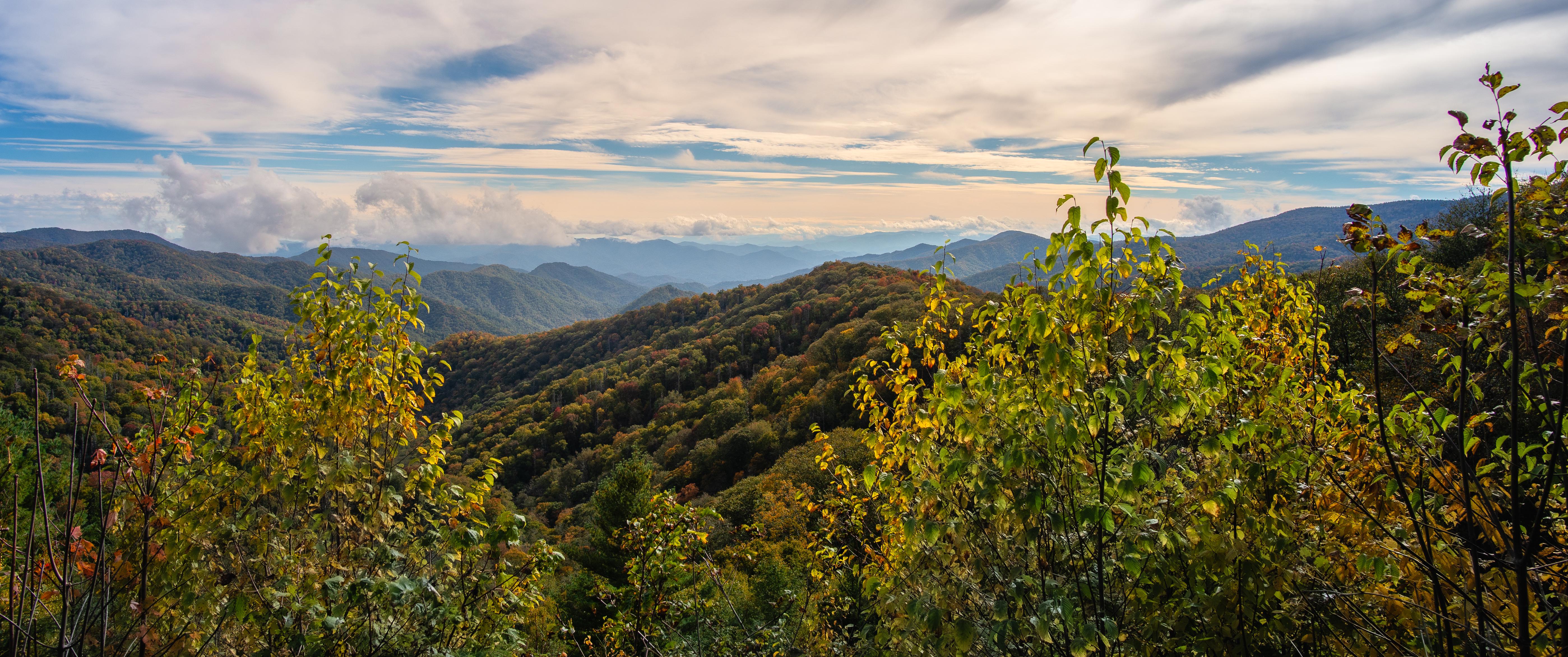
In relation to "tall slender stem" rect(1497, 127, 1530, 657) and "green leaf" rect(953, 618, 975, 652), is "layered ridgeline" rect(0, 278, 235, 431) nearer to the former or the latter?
"green leaf" rect(953, 618, 975, 652)

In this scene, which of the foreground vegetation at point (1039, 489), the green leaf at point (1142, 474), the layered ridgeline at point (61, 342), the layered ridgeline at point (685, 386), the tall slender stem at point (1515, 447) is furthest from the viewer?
the layered ridgeline at point (685, 386)

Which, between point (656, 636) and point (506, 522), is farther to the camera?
point (656, 636)

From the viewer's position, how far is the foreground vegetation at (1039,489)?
3.02 meters

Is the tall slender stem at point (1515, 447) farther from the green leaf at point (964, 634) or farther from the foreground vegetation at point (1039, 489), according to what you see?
the green leaf at point (964, 634)

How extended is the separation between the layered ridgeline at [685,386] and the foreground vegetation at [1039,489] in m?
17.1

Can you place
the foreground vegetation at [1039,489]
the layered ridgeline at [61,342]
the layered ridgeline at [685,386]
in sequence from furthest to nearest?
the layered ridgeline at [685,386] < the layered ridgeline at [61,342] < the foreground vegetation at [1039,489]

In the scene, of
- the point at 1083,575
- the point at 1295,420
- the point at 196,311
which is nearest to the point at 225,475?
the point at 1083,575

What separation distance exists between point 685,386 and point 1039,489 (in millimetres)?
79546

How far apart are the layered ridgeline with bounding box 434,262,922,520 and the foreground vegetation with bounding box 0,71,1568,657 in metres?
17.1

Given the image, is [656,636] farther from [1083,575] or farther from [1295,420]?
[1295,420]

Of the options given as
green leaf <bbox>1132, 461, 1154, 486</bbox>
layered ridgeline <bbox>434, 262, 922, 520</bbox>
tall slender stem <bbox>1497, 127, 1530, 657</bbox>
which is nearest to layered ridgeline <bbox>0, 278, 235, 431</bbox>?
layered ridgeline <bbox>434, 262, 922, 520</bbox>

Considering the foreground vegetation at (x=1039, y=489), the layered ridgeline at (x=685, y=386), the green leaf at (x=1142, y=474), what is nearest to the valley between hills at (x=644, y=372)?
the layered ridgeline at (x=685, y=386)

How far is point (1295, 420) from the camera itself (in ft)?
14.6

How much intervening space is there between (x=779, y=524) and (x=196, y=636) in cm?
2351
